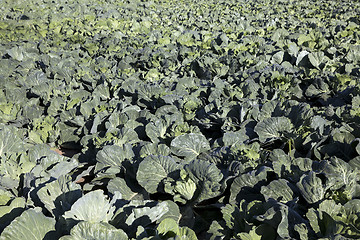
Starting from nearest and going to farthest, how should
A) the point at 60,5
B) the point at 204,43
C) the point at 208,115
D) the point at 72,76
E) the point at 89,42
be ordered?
the point at 208,115, the point at 72,76, the point at 204,43, the point at 89,42, the point at 60,5

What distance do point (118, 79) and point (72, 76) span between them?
A: 1.17 meters

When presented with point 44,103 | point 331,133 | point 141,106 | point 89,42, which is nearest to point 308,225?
point 331,133

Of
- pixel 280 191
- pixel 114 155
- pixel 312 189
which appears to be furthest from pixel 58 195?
pixel 312 189

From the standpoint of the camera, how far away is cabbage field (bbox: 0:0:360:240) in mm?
2102

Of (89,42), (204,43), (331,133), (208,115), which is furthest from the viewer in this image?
(89,42)

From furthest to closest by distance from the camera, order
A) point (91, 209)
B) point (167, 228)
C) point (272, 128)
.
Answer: point (272, 128) → point (91, 209) → point (167, 228)

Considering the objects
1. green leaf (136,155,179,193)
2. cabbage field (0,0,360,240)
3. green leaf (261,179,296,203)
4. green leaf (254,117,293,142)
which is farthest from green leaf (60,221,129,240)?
green leaf (254,117,293,142)

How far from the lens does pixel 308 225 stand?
6.28 ft

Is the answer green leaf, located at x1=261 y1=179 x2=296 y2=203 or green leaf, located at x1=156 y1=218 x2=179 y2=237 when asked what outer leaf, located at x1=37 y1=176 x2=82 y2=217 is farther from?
green leaf, located at x1=261 y1=179 x2=296 y2=203

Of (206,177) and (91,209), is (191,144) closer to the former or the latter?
(206,177)

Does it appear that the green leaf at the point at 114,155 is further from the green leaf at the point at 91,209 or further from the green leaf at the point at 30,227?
the green leaf at the point at 30,227

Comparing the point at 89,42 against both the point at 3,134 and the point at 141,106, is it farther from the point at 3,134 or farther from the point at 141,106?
the point at 3,134

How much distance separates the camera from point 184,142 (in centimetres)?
310

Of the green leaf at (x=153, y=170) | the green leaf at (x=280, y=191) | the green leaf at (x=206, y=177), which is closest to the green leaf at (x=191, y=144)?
the green leaf at (x=153, y=170)
